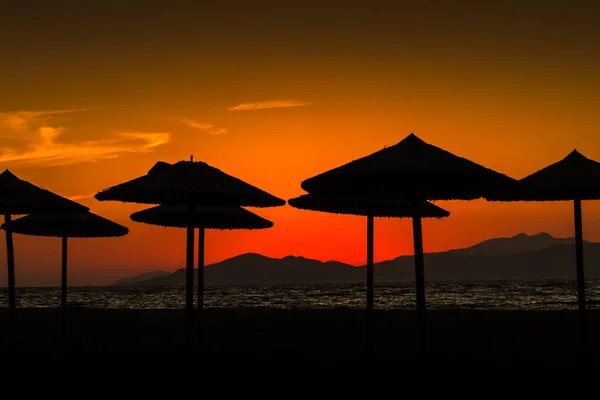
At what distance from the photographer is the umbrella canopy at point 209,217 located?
12.8 metres

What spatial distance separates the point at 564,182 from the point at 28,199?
7.30 meters

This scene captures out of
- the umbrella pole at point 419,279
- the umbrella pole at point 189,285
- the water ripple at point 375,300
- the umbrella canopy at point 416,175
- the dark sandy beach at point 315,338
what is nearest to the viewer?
the umbrella canopy at point 416,175

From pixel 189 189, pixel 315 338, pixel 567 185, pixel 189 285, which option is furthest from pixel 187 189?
pixel 315 338

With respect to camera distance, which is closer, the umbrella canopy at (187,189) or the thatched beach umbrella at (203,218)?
the umbrella canopy at (187,189)

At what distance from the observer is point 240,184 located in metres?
8.99

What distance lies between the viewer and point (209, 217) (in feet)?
42.3

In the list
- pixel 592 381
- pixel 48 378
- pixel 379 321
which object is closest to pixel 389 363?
pixel 592 381

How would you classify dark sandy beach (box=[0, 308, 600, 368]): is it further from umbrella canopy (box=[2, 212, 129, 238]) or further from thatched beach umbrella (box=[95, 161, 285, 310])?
thatched beach umbrella (box=[95, 161, 285, 310])

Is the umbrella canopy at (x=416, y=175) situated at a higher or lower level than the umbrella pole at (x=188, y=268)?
higher


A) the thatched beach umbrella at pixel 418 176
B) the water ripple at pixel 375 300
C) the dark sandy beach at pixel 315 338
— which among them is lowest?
the water ripple at pixel 375 300

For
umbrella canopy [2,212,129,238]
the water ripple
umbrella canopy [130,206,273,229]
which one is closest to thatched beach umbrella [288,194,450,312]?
umbrella canopy [130,206,273,229]

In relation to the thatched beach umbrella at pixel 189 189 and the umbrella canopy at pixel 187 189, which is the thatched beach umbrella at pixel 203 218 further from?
the umbrella canopy at pixel 187 189

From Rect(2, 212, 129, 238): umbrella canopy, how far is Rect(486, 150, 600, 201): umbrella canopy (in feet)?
22.9

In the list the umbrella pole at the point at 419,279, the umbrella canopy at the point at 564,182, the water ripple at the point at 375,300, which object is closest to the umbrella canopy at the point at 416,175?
the umbrella pole at the point at 419,279
